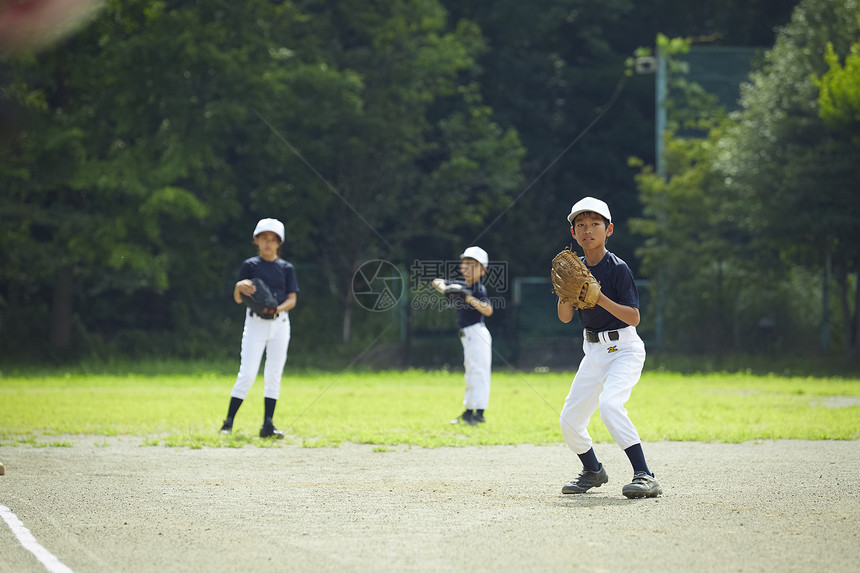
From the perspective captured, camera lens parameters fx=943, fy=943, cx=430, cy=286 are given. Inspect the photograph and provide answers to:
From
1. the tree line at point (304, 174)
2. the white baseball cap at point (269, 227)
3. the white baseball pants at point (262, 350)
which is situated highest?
the tree line at point (304, 174)

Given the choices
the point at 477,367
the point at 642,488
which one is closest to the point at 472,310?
the point at 477,367

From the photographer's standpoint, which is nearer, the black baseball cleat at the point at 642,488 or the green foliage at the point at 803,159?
the black baseball cleat at the point at 642,488

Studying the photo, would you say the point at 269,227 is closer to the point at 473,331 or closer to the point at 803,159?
the point at 473,331

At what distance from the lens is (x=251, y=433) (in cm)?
A: 1116

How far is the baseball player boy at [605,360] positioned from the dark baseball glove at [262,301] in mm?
4379

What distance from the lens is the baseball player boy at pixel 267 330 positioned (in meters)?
10.9

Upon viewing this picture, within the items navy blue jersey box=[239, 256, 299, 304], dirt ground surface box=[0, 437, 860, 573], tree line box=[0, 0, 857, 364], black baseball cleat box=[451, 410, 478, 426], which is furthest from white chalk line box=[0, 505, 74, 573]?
tree line box=[0, 0, 857, 364]

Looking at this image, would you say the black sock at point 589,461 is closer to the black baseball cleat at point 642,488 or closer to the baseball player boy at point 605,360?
the baseball player boy at point 605,360

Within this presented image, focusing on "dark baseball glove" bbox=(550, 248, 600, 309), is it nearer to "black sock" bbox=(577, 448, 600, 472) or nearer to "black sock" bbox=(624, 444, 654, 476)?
"black sock" bbox=(624, 444, 654, 476)

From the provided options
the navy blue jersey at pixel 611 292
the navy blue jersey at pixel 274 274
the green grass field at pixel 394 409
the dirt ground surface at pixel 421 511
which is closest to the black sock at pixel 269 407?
the green grass field at pixel 394 409

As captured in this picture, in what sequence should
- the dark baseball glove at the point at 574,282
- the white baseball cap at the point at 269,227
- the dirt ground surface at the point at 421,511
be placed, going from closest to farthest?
the dirt ground surface at the point at 421,511, the dark baseball glove at the point at 574,282, the white baseball cap at the point at 269,227

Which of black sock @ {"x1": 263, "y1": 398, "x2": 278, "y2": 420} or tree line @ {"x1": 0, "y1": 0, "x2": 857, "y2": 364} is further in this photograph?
tree line @ {"x1": 0, "y1": 0, "x2": 857, "y2": 364}

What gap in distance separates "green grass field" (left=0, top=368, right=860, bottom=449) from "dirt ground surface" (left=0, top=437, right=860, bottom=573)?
113 centimetres

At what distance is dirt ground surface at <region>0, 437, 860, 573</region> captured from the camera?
5.35m
